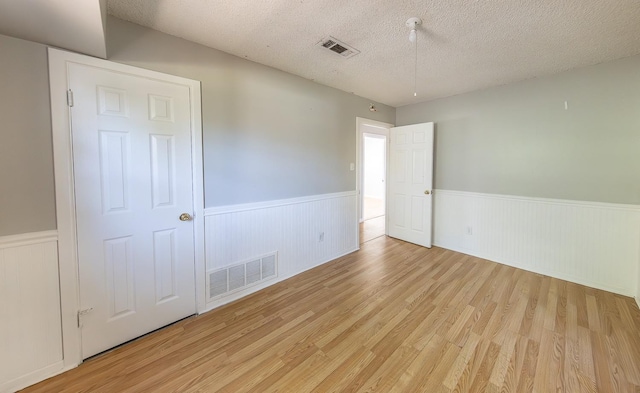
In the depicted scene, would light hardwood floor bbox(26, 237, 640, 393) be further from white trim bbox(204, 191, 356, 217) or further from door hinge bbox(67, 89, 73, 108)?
door hinge bbox(67, 89, 73, 108)

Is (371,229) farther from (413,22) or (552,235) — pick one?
(413,22)

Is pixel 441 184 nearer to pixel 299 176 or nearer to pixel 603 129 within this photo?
pixel 603 129

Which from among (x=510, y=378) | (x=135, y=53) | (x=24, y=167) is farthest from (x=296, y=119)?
(x=510, y=378)

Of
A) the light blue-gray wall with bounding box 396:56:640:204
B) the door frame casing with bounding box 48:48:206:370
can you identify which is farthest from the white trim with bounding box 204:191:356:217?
the light blue-gray wall with bounding box 396:56:640:204

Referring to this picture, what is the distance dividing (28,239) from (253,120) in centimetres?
183

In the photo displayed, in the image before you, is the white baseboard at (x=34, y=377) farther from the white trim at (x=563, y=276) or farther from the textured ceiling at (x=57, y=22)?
the white trim at (x=563, y=276)

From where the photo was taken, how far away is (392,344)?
6.03 ft

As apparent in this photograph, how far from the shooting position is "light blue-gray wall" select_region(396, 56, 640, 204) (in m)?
2.49

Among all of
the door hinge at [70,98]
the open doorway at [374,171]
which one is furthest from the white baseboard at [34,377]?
the open doorway at [374,171]

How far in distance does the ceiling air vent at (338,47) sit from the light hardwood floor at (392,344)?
242 cm

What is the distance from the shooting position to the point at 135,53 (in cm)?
182

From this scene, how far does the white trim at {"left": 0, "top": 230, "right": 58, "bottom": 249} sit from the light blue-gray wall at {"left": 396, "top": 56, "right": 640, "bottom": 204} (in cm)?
445

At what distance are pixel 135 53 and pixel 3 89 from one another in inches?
29.9

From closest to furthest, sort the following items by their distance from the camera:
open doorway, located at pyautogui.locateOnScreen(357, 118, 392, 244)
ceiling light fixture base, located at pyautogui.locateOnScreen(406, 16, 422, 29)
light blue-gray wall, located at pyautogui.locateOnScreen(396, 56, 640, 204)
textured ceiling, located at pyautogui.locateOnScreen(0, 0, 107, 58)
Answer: textured ceiling, located at pyautogui.locateOnScreen(0, 0, 107, 58)
ceiling light fixture base, located at pyautogui.locateOnScreen(406, 16, 422, 29)
light blue-gray wall, located at pyautogui.locateOnScreen(396, 56, 640, 204)
open doorway, located at pyautogui.locateOnScreen(357, 118, 392, 244)
